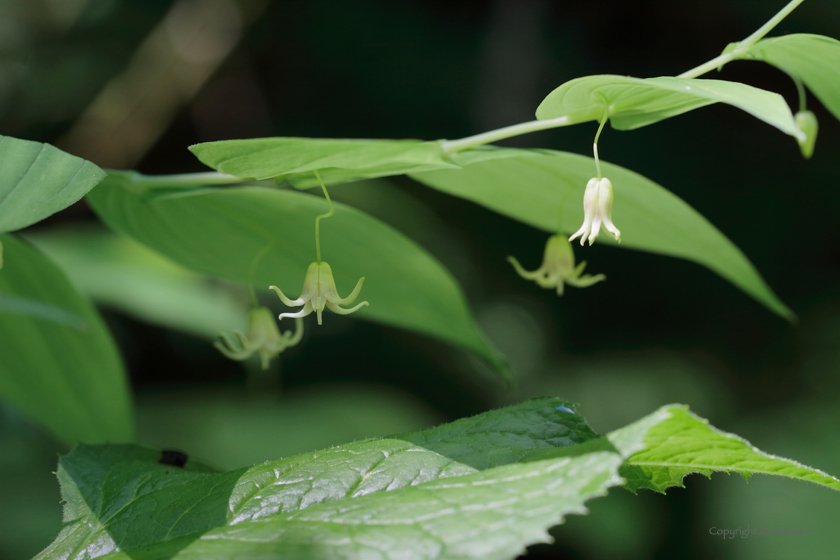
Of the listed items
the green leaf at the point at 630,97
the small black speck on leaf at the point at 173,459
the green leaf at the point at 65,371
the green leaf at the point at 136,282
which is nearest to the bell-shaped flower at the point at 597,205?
the green leaf at the point at 630,97

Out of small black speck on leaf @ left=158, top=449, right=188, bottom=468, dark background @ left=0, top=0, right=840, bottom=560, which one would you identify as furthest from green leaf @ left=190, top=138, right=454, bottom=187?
dark background @ left=0, top=0, right=840, bottom=560

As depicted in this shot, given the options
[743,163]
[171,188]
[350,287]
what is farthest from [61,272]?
[743,163]

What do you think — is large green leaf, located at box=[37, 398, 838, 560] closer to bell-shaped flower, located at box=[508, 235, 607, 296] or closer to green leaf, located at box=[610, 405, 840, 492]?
green leaf, located at box=[610, 405, 840, 492]

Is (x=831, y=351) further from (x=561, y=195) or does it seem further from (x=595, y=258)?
(x=561, y=195)

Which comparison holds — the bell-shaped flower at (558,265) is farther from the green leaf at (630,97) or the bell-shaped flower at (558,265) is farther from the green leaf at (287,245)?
the green leaf at (630,97)

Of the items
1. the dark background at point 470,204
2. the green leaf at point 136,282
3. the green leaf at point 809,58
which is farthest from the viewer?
the dark background at point 470,204

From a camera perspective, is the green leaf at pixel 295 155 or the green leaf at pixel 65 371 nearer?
the green leaf at pixel 295 155
